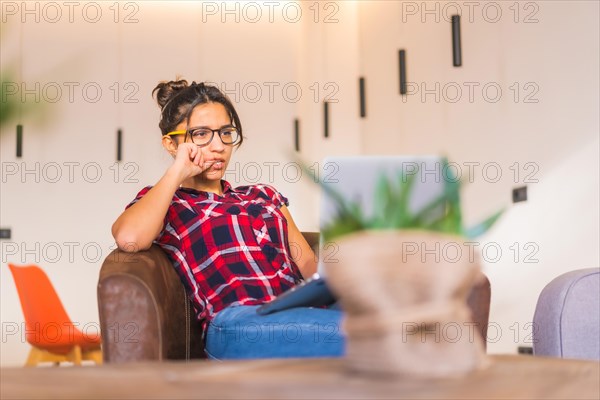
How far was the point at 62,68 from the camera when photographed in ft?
18.0

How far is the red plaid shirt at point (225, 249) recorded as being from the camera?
2029 millimetres

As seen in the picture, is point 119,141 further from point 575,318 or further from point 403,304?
point 403,304

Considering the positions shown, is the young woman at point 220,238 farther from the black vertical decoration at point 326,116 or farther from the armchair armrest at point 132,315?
the black vertical decoration at point 326,116

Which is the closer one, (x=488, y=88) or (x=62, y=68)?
(x=488, y=88)

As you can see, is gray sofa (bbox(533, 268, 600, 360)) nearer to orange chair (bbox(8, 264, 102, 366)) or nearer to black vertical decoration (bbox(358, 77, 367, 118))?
orange chair (bbox(8, 264, 102, 366))

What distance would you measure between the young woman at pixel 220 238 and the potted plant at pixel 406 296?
1.02 m

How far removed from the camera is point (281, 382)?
0.69 meters

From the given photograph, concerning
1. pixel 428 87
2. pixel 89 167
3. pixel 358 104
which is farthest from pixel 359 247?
pixel 89 167

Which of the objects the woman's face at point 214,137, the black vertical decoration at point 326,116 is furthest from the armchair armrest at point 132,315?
the black vertical decoration at point 326,116

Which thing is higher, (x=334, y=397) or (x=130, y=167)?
(x=130, y=167)

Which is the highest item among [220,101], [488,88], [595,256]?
[488,88]

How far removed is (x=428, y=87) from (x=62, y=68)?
8.80ft

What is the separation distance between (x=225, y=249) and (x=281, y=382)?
1426mm

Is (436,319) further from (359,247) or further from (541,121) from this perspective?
(541,121)
